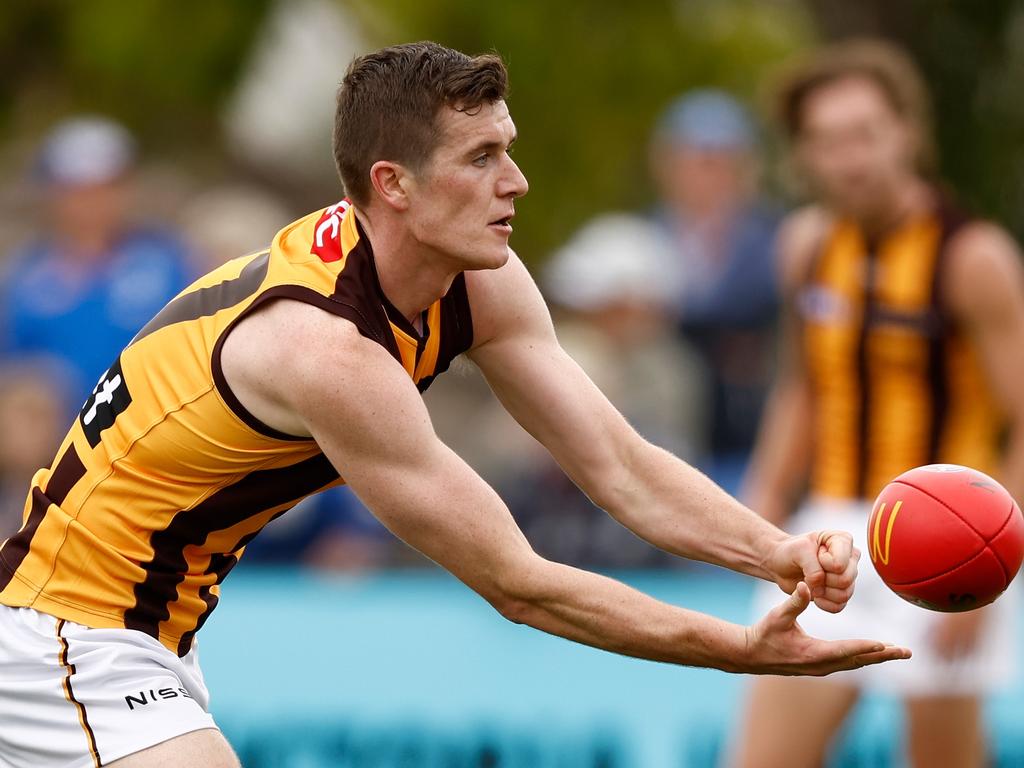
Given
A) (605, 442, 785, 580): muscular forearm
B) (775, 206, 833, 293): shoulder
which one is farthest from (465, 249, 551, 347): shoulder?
(775, 206, 833, 293): shoulder

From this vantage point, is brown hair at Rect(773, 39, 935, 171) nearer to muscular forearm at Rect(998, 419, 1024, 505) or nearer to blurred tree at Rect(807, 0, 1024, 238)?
muscular forearm at Rect(998, 419, 1024, 505)

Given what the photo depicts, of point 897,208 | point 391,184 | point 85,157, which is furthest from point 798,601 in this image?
point 85,157

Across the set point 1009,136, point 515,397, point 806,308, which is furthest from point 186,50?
point 515,397

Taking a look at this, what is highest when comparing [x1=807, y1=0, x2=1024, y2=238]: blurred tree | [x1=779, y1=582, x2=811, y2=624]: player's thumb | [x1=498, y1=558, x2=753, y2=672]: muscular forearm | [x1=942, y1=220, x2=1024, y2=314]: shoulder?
[x1=807, y1=0, x2=1024, y2=238]: blurred tree

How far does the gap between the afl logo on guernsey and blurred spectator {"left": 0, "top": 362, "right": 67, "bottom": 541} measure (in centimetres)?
445

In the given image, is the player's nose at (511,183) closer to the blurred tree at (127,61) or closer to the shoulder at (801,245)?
the shoulder at (801,245)

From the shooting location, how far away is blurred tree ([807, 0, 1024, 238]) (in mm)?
10656

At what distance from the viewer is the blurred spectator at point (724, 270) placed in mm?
9523

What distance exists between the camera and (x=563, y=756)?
24.2 ft

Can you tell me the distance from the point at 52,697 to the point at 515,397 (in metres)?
1.41

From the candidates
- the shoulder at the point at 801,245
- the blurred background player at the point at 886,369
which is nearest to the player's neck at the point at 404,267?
the blurred background player at the point at 886,369

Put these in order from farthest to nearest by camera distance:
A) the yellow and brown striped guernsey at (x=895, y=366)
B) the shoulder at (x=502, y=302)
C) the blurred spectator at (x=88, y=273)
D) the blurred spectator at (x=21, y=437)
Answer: the blurred spectator at (x=88, y=273), the blurred spectator at (x=21, y=437), the yellow and brown striped guernsey at (x=895, y=366), the shoulder at (x=502, y=302)

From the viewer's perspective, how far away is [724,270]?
382 inches

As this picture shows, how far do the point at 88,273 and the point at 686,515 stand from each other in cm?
531
